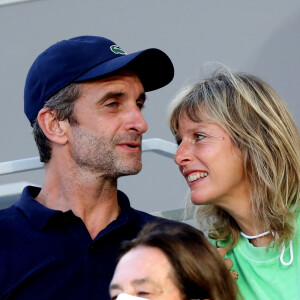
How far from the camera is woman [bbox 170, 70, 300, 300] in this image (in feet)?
9.55

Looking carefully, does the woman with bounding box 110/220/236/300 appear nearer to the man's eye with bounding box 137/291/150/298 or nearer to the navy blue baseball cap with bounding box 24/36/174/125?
the man's eye with bounding box 137/291/150/298

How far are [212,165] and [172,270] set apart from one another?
0.73m

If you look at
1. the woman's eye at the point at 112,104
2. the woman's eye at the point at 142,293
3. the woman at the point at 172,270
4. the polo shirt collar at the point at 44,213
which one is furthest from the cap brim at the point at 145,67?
the woman's eye at the point at 142,293

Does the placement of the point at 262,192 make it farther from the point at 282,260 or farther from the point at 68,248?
the point at 68,248

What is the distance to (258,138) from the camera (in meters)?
3.02

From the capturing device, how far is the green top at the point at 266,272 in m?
2.82

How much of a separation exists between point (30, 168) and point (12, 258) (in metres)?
0.79

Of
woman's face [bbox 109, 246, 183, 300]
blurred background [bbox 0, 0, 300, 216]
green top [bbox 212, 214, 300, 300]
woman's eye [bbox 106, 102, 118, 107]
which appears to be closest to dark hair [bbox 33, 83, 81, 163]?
woman's eye [bbox 106, 102, 118, 107]

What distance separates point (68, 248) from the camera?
2906 mm

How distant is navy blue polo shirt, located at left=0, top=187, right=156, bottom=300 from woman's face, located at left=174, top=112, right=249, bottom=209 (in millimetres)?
314

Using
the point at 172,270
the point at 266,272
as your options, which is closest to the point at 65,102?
the point at 266,272

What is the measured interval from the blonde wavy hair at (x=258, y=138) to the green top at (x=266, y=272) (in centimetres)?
5

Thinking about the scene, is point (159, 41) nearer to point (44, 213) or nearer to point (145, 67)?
point (145, 67)

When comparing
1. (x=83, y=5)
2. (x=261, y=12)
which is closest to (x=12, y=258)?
(x=83, y=5)
